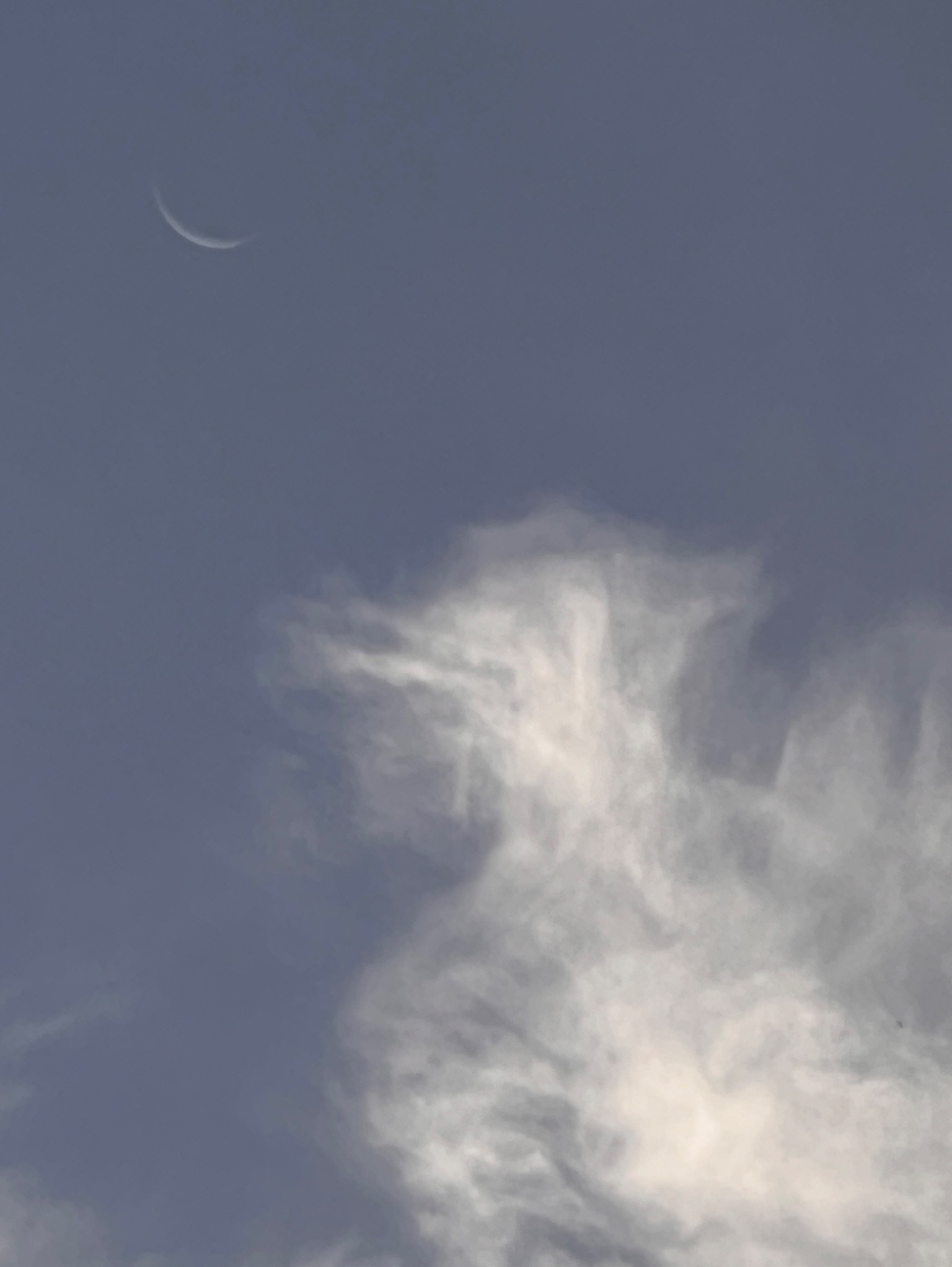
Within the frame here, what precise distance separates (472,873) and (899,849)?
38962mm

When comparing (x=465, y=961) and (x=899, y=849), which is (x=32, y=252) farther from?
(x=899, y=849)

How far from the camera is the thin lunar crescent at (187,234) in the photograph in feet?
584

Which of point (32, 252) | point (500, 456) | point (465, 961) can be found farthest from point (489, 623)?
point (32, 252)

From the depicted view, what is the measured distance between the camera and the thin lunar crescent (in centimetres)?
17788

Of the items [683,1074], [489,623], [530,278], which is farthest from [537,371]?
[683,1074]

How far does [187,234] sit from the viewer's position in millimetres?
178125

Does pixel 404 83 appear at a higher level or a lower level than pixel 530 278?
higher

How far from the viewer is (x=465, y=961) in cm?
17525

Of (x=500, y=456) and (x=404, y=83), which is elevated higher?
(x=404, y=83)

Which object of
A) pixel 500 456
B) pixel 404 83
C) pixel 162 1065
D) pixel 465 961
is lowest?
pixel 162 1065

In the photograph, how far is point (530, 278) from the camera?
176m

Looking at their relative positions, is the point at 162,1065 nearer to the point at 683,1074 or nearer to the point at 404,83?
the point at 683,1074

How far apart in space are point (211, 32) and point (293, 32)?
7.72 m

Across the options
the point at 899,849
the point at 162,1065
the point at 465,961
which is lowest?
the point at 162,1065
